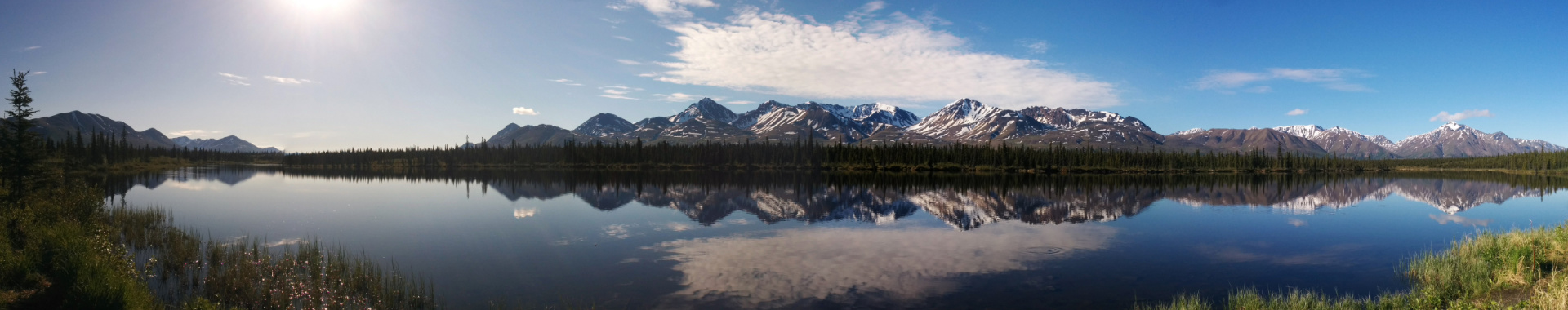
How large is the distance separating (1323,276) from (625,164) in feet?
587

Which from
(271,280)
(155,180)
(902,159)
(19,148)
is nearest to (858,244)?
(271,280)

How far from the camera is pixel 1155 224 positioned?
34.3 m

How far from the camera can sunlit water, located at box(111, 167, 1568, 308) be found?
16.5 meters

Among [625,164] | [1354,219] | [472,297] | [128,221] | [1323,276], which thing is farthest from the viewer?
[625,164]

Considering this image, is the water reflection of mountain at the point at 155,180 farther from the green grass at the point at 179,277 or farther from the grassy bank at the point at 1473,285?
the grassy bank at the point at 1473,285

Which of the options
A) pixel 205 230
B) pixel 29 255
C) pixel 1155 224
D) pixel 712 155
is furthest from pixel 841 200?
pixel 712 155

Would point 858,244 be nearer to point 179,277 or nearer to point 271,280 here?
point 271,280

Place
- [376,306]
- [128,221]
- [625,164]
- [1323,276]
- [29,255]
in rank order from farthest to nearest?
[625,164] < [128,221] < [1323,276] < [29,255] < [376,306]

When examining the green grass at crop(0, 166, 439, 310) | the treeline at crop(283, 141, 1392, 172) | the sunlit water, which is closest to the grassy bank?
the sunlit water

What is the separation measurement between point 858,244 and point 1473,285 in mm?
16891

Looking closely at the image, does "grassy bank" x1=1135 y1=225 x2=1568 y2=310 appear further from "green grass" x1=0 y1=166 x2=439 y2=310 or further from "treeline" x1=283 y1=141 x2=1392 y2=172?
"treeline" x1=283 y1=141 x2=1392 y2=172

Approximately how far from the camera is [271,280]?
16203 mm

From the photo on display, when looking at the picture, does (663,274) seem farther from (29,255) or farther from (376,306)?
(29,255)

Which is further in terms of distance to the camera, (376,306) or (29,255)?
(29,255)
